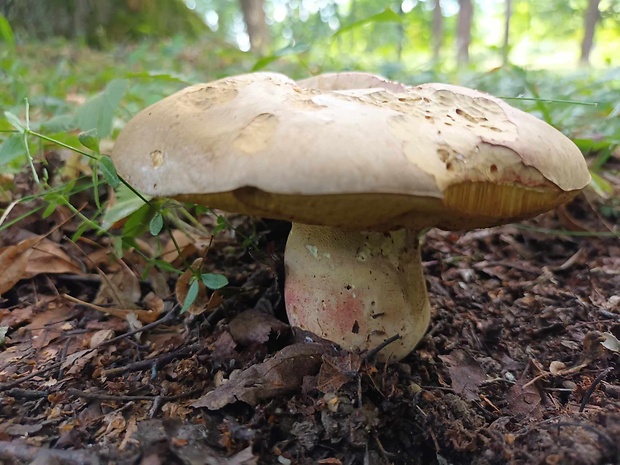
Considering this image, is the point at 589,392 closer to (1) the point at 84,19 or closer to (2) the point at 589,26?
(1) the point at 84,19

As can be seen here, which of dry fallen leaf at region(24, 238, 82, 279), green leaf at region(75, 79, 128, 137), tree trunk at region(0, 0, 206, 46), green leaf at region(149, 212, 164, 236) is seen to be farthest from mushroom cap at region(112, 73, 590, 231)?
tree trunk at region(0, 0, 206, 46)

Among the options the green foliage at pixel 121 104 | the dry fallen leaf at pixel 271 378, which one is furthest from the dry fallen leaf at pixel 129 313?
the dry fallen leaf at pixel 271 378

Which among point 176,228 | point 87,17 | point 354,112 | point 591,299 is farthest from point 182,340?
point 87,17

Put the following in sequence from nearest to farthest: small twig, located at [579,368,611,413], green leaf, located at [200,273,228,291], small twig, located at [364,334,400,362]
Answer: small twig, located at [579,368,611,413] → small twig, located at [364,334,400,362] → green leaf, located at [200,273,228,291]

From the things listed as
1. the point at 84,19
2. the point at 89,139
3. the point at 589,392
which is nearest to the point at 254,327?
the point at 89,139

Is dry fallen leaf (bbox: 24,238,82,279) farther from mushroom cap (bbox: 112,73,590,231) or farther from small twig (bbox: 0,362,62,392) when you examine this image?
mushroom cap (bbox: 112,73,590,231)

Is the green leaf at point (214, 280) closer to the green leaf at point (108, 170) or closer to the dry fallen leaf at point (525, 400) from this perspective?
the green leaf at point (108, 170)

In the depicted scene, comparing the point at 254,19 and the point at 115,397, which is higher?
the point at 115,397

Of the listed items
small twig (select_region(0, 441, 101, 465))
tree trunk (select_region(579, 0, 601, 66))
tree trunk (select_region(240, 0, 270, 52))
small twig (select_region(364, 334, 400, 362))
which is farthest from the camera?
tree trunk (select_region(579, 0, 601, 66))
